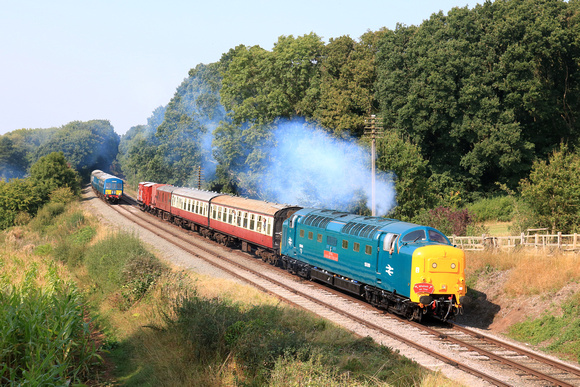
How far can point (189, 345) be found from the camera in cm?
1398

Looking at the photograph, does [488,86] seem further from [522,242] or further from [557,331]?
[557,331]

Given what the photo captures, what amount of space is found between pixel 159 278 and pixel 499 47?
141ft

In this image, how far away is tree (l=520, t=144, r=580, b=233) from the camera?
2769 centimetres

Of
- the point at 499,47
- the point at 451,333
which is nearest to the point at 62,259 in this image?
the point at 451,333

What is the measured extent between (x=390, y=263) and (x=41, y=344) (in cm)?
1180

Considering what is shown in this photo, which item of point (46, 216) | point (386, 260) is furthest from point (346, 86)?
point (386, 260)

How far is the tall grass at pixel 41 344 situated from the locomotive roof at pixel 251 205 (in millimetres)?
15627

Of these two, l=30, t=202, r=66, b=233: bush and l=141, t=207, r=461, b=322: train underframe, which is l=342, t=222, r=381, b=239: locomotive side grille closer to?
l=141, t=207, r=461, b=322: train underframe

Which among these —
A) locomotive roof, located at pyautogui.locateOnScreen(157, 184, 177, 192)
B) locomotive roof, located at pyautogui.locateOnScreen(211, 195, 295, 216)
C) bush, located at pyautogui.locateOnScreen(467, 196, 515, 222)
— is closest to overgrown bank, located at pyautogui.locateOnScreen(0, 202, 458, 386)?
locomotive roof, located at pyautogui.locateOnScreen(211, 195, 295, 216)

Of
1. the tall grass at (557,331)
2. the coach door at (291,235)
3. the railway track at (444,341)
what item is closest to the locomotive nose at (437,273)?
the railway track at (444,341)

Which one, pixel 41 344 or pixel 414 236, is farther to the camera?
pixel 414 236

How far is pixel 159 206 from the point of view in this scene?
177 ft

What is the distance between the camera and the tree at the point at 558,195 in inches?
1090

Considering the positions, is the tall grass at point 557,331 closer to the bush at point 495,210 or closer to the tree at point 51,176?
the bush at point 495,210
